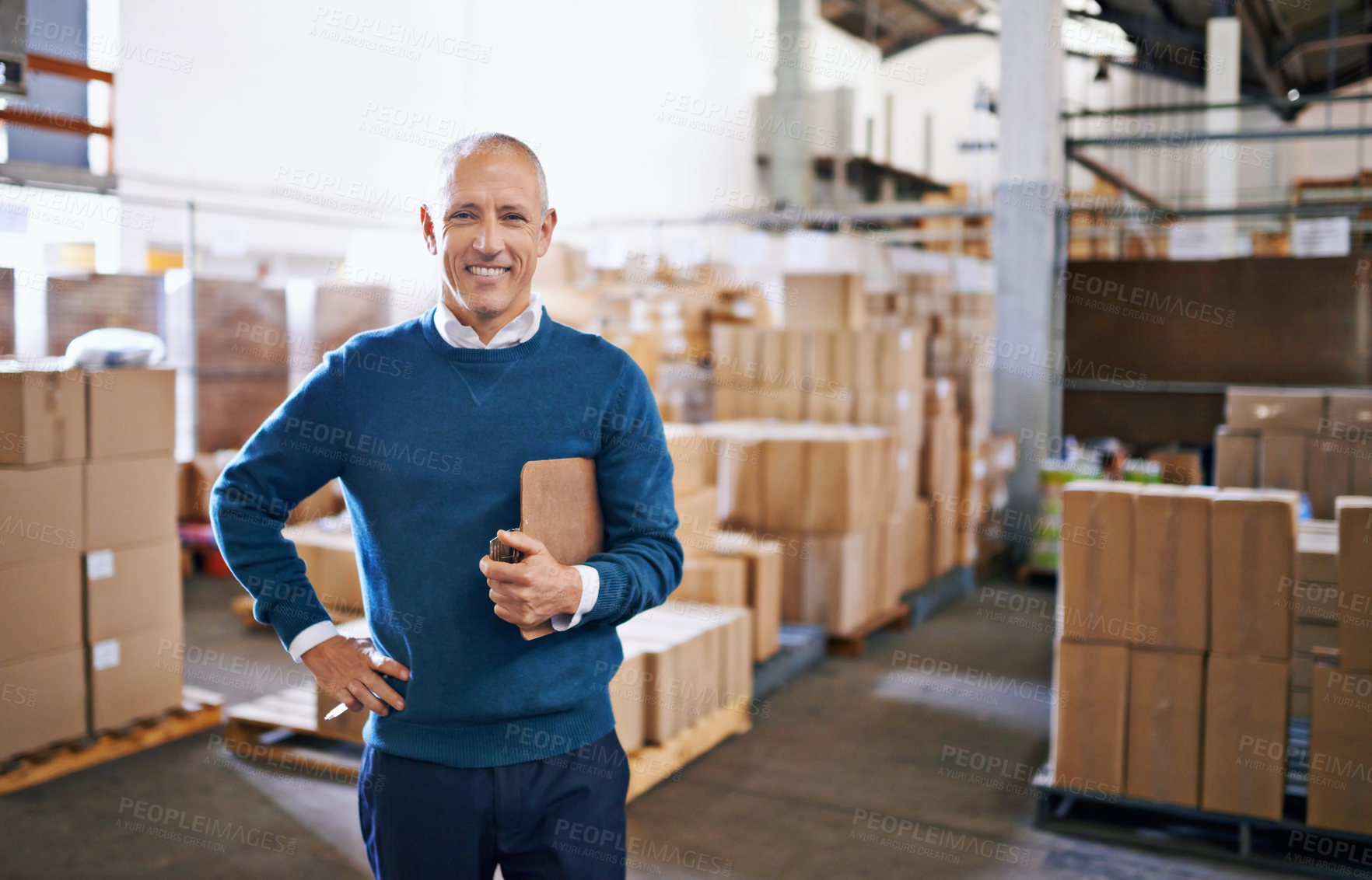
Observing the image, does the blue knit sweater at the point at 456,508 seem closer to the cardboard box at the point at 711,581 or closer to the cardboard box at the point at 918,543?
the cardboard box at the point at 711,581

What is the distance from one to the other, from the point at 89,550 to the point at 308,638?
3141 millimetres

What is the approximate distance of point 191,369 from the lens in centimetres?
696

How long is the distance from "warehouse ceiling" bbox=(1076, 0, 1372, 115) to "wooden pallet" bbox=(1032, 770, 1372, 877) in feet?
25.6

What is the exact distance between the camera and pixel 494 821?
64.5 inches

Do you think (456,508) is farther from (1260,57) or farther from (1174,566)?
(1260,57)

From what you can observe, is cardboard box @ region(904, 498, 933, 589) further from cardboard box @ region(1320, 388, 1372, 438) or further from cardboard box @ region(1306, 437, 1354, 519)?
cardboard box @ region(1320, 388, 1372, 438)

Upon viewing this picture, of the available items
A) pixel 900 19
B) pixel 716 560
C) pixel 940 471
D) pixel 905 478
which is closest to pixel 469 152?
pixel 716 560

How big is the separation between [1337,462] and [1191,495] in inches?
84.9

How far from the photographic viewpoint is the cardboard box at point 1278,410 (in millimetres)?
5340

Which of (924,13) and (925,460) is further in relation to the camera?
(924,13)

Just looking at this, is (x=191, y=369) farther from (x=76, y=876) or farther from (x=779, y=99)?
(x=779, y=99)

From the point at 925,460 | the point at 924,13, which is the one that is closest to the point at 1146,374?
the point at 925,460

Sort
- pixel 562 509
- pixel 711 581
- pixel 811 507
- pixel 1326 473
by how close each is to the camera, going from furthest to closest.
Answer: pixel 811 507 < pixel 1326 473 < pixel 711 581 < pixel 562 509

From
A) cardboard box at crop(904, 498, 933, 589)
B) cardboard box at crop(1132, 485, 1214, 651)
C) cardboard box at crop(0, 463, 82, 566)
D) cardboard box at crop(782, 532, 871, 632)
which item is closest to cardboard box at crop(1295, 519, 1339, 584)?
cardboard box at crop(1132, 485, 1214, 651)
